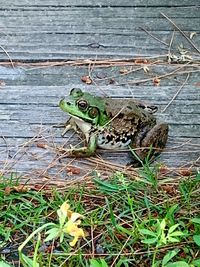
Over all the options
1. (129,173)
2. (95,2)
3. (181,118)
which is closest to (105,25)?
(95,2)

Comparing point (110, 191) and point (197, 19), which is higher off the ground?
point (197, 19)

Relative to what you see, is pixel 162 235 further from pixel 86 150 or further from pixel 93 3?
pixel 93 3

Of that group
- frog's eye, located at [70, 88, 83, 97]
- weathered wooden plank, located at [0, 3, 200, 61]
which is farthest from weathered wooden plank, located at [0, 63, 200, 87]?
frog's eye, located at [70, 88, 83, 97]

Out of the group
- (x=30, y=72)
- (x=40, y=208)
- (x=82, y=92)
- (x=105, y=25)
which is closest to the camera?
(x=40, y=208)

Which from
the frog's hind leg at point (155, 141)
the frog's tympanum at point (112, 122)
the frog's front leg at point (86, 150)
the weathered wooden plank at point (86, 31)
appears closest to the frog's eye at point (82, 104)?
the frog's tympanum at point (112, 122)

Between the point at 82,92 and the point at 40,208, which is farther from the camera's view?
the point at 82,92

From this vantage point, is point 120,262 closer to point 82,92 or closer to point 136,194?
point 136,194
